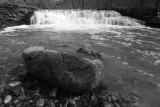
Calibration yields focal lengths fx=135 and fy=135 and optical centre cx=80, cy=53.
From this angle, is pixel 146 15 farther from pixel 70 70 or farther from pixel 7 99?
pixel 7 99

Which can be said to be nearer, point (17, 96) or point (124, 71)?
point (17, 96)

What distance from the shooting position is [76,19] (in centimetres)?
1234

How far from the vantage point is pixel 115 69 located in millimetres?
3412

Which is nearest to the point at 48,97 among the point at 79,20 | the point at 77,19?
the point at 79,20

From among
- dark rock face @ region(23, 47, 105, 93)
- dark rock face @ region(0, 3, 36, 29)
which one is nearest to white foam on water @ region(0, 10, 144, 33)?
dark rock face @ region(0, 3, 36, 29)

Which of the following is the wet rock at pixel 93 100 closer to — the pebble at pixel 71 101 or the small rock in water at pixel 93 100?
the small rock in water at pixel 93 100

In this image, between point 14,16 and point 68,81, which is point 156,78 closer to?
point 68,81

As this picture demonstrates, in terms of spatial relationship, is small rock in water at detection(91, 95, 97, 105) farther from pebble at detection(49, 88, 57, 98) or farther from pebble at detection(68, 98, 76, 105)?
pebble at detection(49, 88, 57, 98)

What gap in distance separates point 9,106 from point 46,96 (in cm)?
54

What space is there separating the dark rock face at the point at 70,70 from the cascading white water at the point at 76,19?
9.29 metres

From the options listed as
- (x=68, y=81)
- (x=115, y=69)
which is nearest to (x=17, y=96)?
(x=68, y=81)

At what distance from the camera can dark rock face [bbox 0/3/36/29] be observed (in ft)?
33.2

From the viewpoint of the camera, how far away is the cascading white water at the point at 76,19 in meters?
11.2

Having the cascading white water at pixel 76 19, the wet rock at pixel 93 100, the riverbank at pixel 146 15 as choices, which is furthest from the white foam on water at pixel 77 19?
the wet rock at pixel 93 100
